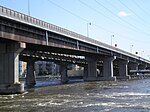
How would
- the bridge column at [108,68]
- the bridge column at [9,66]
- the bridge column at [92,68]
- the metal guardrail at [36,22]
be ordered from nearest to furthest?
the metal guardrail at [36,22] → the bridge column at [9,66] → the bridge column at [108,68] → the bridge column at [92,68]

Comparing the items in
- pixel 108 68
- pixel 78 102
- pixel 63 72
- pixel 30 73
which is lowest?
pixel 78 102

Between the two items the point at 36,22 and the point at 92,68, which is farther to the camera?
the point at 92,68

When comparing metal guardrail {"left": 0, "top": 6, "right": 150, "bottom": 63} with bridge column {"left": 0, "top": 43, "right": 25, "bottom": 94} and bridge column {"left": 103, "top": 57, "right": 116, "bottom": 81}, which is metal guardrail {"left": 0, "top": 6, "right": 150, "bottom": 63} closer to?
bridge column {"left": 0, "top": 43, "right": 25, "bottom": 94}

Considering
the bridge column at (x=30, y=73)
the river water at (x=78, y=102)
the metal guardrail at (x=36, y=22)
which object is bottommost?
the river water at (x=78, y=102)

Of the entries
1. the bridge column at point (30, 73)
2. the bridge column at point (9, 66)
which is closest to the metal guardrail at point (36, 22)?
the bridge column at point (9, 66)

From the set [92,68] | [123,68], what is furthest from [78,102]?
[123,68]

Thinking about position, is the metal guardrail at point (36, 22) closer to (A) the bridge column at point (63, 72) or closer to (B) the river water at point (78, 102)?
(B) the river water at point (78, 102)

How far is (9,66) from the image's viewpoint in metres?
69.1

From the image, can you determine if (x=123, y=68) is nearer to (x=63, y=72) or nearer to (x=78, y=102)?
(x=63, y=72)

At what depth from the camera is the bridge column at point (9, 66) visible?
67938 mm

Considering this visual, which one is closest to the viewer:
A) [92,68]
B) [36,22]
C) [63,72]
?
[36,22]

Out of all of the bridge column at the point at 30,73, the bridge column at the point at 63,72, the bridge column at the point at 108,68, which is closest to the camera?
the bridge column at the point at 30,73

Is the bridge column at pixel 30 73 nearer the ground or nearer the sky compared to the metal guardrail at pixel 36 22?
nearer the ground

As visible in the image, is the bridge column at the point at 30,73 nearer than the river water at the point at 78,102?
No
